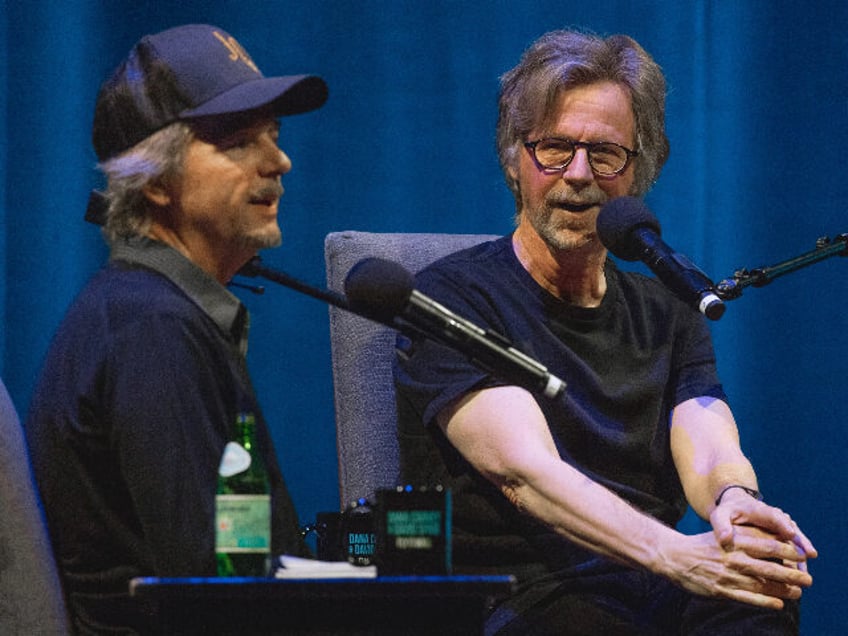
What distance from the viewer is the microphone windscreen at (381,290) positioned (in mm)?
1526

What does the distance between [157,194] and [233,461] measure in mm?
454

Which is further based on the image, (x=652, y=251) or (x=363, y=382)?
(x=363, y=382)

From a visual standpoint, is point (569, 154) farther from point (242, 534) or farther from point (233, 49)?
point (242, 534)

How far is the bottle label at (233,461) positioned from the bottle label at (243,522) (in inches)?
2.4

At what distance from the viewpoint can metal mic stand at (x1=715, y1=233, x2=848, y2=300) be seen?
1.94 meters

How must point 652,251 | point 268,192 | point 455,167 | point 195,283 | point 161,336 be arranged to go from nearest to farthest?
point 161,336 < point 195,283 < point 268,192 < point 652,251 < point 455,167

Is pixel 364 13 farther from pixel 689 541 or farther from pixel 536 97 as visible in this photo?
pixel 689 541

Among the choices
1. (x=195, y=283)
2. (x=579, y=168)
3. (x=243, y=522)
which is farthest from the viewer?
(x=579, y=168)

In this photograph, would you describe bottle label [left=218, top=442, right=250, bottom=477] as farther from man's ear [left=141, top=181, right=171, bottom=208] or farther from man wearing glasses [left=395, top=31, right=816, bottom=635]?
man wearing glasses [left=395, top=31, right=816, bottom=635]

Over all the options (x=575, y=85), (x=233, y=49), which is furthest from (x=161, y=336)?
(x=575, y=85)

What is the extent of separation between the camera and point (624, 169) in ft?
8.31

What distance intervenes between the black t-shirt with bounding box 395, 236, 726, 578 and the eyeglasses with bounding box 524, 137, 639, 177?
6.4 inches

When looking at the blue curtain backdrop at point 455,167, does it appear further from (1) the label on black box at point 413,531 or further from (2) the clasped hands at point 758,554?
(1) the label on black box at point 413,531

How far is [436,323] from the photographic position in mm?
1532
